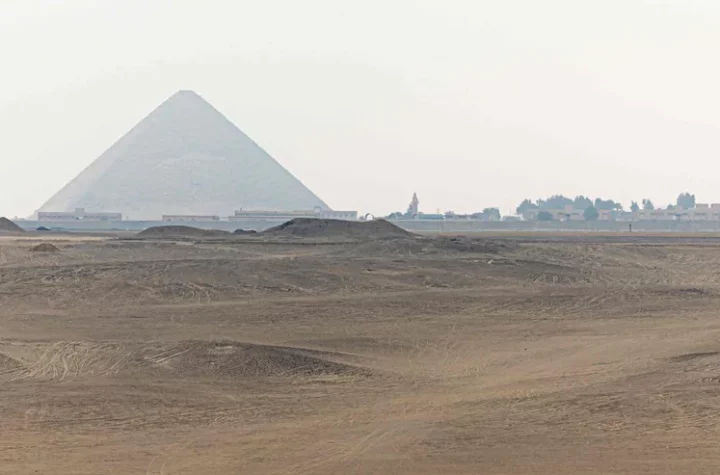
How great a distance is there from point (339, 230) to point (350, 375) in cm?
5740

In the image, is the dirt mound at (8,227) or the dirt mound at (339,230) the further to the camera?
the dirt mound at (8,227)

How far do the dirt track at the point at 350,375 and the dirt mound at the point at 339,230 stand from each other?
35.2m

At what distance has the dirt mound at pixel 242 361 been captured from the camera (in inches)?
838

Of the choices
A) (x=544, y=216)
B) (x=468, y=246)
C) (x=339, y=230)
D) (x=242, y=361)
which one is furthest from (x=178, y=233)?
(x=544, y=216)

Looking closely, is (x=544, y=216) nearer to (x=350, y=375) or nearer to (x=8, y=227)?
(x=8, y=227)

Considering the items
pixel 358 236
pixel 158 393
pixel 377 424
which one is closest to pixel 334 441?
pixel 377 424

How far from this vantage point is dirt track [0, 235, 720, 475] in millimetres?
15180

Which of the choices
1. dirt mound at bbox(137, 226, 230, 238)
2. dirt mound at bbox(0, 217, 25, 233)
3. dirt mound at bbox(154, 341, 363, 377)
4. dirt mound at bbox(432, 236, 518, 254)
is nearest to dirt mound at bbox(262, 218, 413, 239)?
dirt mound at bbox(137, 226, 230, 238)

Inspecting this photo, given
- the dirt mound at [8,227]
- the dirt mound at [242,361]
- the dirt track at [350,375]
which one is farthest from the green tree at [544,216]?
the dirt mound at [242,361]

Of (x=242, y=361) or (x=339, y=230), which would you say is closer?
(x=242, y=361)

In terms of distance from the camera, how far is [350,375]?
21.2 m

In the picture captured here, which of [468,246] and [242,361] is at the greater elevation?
[468,246]

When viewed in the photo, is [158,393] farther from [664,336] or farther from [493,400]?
[664,336]

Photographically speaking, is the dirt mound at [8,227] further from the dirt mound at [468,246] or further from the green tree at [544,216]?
the green tree at [544,216]
